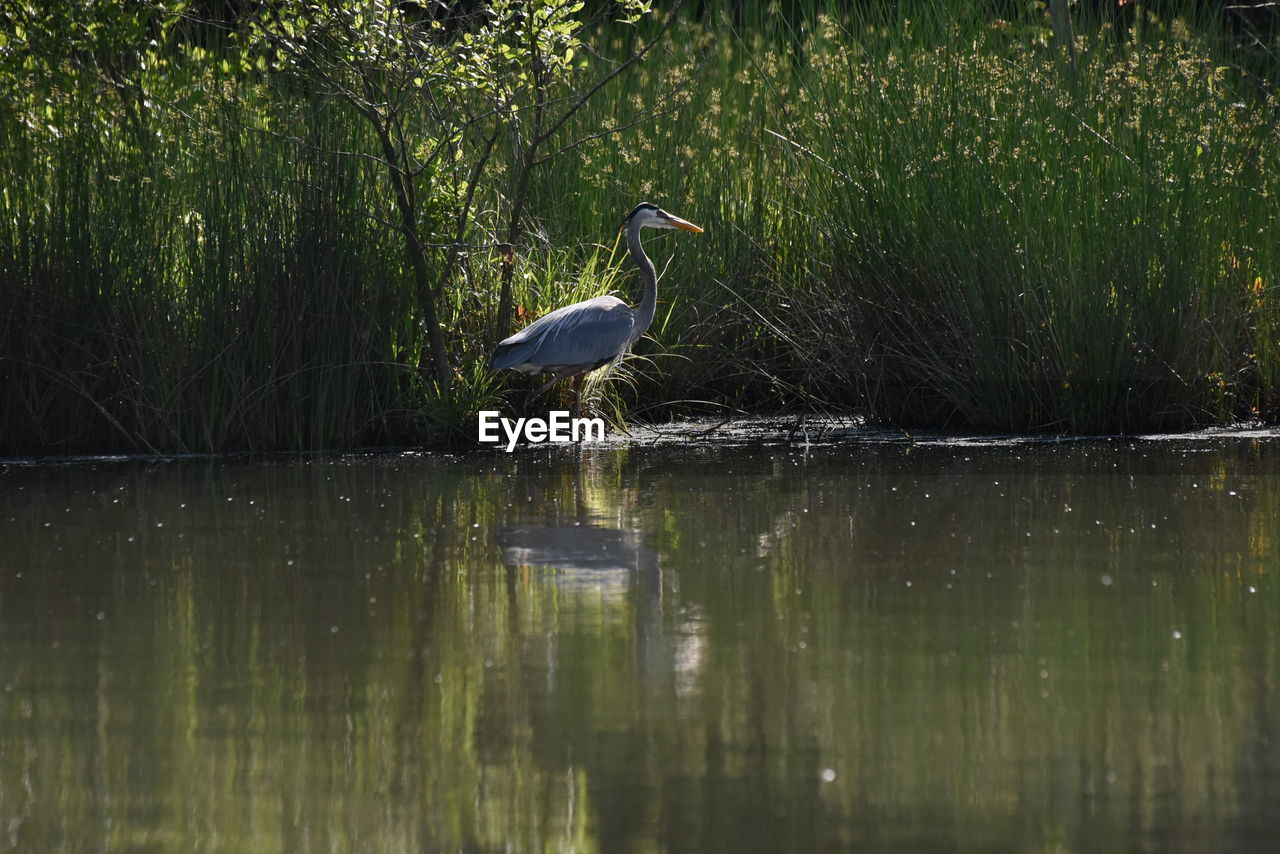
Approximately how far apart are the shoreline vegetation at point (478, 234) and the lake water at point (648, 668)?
1426 mm

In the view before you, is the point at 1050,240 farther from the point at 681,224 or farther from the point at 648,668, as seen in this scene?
the point at 648,668

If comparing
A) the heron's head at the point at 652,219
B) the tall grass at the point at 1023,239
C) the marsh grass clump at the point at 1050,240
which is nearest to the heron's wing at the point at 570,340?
the heron's head at the point at 652,219

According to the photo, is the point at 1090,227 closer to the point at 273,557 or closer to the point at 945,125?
the point at 945,125

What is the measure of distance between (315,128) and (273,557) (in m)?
3.34

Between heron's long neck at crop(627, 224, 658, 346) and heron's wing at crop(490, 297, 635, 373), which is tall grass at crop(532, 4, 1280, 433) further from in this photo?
heron's wing at crop(490, 297, 635, 373)

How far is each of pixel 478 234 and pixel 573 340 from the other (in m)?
1.43

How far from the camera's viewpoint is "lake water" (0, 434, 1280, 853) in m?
2.97

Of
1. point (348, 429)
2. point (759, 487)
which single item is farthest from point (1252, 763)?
point (348, 429)

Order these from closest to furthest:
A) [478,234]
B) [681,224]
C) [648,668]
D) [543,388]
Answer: [648,668]
[543,388]
[681,224]
[478,234]

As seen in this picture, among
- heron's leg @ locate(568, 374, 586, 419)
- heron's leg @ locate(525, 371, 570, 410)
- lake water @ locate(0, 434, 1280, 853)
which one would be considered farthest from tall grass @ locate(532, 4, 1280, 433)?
lake water @ locate(0, 434, 1280, 853)

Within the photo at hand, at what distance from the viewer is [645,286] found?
8492mm

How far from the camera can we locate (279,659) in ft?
13.4
